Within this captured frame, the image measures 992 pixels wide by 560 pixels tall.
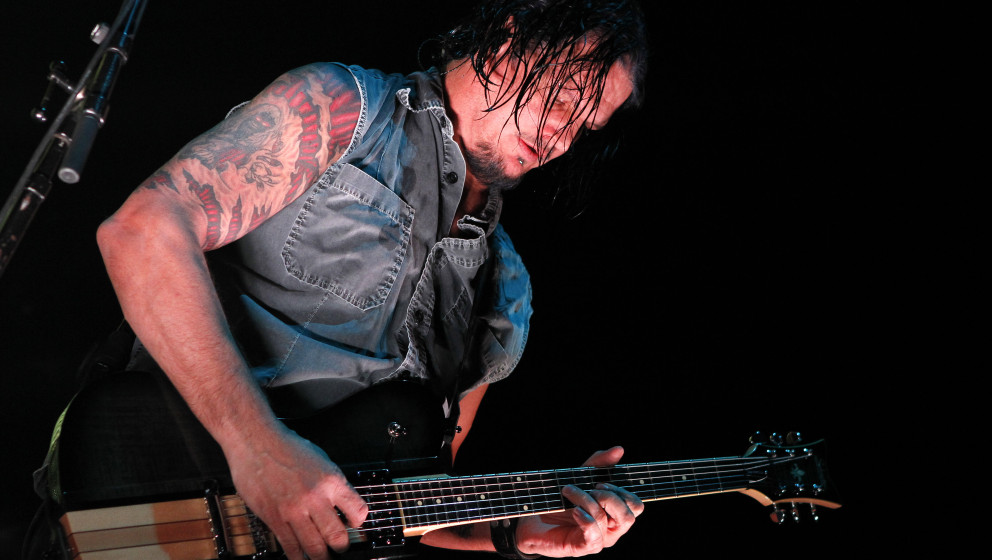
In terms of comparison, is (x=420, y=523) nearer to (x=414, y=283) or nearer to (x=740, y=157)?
Answer: (x=414, y=283)

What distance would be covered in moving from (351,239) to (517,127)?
59 cm

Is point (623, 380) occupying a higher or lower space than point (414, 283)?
lower

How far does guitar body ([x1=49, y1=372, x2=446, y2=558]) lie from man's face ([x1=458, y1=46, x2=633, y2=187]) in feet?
2.86

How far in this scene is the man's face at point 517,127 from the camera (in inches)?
80.7

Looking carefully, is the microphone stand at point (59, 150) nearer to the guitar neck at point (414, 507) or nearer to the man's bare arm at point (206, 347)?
the man's bare arm at point (206, 347)

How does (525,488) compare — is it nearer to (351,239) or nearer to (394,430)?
(394,430)

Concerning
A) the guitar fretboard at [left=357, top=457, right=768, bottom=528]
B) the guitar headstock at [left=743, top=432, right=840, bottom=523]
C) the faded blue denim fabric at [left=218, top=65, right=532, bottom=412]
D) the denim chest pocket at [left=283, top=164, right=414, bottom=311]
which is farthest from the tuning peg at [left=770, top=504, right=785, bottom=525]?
the denim chest pocket at [left=283, top=164, right=414, bottom=311]

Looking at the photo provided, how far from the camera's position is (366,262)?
1.86 meters

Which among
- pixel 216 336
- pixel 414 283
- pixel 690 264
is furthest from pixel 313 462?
pixel 690 264

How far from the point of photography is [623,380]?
2.88 meters

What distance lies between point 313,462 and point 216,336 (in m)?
0.31

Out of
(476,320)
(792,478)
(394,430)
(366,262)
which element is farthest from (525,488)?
(792,478)

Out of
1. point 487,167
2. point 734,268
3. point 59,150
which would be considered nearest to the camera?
point 59,150

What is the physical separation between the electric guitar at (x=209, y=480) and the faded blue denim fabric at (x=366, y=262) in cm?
19
